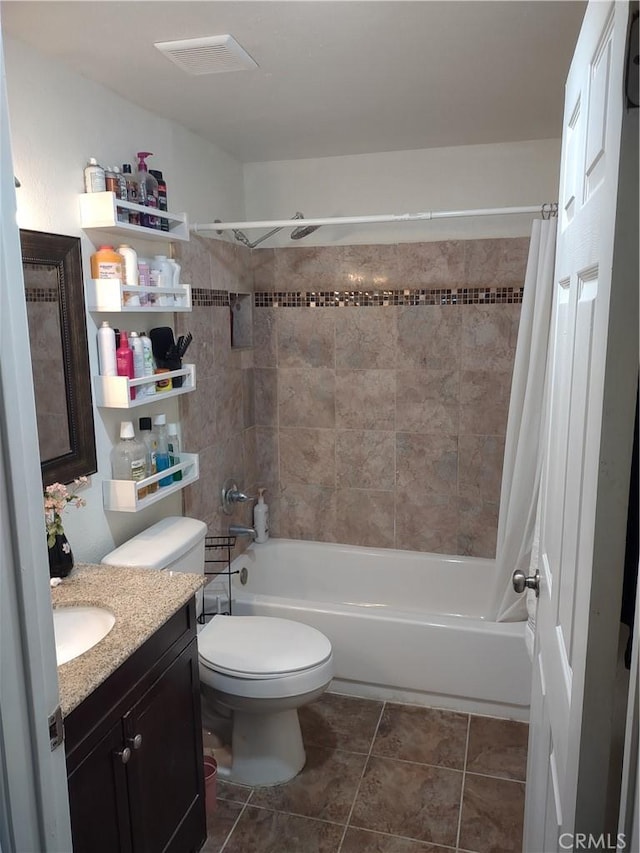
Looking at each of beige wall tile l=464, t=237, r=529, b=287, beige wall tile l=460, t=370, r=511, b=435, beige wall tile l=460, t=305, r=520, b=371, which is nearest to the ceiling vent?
beige wall tile l=464, t=237, r=529, b=287

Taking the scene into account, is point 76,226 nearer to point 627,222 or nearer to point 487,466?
point 627,222

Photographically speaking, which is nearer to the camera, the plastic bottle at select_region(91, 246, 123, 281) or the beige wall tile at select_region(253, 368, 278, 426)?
the plastic bottle at select_region(91, 246, 123, 281)

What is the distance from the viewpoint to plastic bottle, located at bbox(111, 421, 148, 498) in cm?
217

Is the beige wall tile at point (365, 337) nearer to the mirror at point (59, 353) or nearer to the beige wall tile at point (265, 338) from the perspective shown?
the beige wall tile at point (265, 338)

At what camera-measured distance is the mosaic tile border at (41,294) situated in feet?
5.85

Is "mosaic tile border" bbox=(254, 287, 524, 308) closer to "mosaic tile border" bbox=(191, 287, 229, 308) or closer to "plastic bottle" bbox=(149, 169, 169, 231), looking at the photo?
"mosaic tile border" bbox=(191, 287, 229, 308)

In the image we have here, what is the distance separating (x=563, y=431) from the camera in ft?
3.87

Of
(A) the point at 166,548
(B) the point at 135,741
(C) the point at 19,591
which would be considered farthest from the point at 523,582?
(A) the point at 166,548

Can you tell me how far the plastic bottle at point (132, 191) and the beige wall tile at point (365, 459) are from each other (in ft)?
5.25

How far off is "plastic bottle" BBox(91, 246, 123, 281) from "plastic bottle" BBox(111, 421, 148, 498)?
49 centimetres

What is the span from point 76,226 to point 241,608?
1.72 m

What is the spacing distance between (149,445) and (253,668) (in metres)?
0.87

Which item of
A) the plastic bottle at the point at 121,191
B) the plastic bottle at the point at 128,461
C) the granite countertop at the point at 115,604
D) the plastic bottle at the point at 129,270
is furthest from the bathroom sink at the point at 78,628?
the plastic bottle at the point at 121,191

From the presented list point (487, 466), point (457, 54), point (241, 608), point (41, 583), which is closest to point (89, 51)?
point (457, 54)
